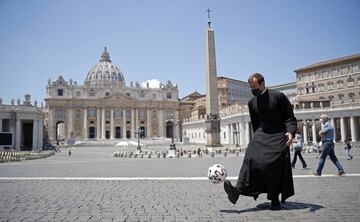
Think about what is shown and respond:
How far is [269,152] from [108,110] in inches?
3820

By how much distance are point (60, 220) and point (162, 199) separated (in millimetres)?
2184

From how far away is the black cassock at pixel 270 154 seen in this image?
491 cm

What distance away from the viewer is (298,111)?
51.9m

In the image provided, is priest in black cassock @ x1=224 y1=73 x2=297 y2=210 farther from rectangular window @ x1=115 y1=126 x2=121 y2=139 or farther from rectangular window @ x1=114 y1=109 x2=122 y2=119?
rectangular window @ x1=115 y1=126 x2=121 y2=139

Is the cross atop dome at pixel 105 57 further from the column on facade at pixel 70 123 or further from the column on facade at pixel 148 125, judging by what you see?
the column on facade at pixel 148 125

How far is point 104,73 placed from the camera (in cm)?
12244

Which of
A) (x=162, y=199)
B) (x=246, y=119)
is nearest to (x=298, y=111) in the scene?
(x=246, y=119)

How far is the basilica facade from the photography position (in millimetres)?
94375

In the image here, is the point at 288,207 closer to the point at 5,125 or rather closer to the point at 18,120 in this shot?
the point at 18,120

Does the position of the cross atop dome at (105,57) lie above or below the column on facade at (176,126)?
above

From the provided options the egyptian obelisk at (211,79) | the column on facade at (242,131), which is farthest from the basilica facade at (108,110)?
the egyptian obelisk at (211,79)

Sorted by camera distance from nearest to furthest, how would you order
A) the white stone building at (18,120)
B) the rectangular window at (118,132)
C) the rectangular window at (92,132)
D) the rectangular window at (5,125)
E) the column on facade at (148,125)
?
the white stone building at (18,120) < the rectangular window at (5,125) < the rectangular window at (92,132) < the rectangular window at (118,132) < the column on facade at (148,125)

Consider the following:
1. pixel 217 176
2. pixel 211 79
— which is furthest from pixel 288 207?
pixel 211 79

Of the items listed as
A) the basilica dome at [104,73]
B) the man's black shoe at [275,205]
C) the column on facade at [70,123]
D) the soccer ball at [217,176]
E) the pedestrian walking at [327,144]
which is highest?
the basilica dome at [104,73]
